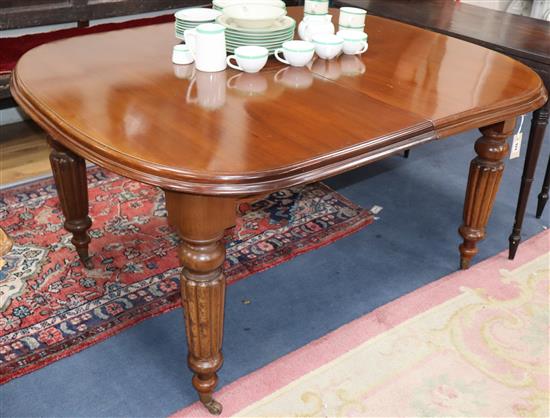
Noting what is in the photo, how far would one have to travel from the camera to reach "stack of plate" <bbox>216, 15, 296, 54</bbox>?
182cm

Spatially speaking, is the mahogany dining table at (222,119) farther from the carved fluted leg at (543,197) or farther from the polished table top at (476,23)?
the carved fluted leg at (543,197)

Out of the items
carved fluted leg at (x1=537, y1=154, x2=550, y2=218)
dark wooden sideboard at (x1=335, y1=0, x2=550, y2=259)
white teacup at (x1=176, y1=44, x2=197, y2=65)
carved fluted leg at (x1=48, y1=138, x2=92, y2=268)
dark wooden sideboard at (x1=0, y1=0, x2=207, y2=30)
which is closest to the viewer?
white teacup at (x1=176, y1=44, x2=197, y2=65)

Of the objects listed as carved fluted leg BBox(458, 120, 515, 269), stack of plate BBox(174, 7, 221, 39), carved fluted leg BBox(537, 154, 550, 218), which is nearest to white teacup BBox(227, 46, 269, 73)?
stack of plate BBox(174, 7, 221, 39)

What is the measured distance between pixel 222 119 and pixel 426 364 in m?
0.94

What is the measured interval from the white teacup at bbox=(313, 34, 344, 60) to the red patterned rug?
2.42 feet

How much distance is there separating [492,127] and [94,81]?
1.16m

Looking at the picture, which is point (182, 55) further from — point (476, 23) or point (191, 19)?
point (476, 23)

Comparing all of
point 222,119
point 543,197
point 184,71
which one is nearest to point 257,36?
point 184,71

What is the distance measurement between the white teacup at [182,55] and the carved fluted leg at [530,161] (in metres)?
1.09

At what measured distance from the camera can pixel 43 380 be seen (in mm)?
1694

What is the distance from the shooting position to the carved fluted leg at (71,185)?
1.88m

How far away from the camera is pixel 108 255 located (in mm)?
2205

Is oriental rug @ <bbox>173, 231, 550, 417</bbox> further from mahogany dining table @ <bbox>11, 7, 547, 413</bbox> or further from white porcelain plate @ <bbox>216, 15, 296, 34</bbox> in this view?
white porcelain plate @ <bbox>216, 15, 296, 34</bbox>

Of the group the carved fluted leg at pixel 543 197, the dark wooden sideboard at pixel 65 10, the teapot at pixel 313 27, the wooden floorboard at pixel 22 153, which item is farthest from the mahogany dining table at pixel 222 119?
the dark wooden sideboard at pixel 65 10
